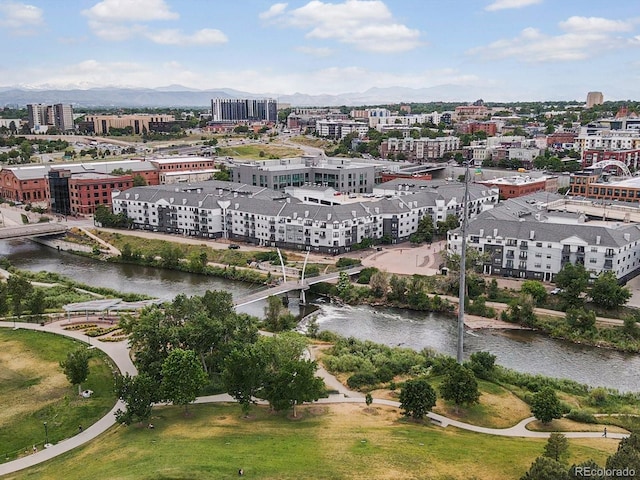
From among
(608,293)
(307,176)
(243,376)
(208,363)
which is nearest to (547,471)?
(243,376)

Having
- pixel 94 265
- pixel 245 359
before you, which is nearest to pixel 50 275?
pixel 94 265

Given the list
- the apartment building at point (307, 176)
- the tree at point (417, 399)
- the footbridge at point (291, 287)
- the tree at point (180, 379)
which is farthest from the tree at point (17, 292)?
the apartment building at point (307, 176)

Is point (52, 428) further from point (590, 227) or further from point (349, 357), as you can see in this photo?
point (590, 227)

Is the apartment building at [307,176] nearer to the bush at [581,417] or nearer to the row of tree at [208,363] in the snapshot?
the row of tree at [208,363]

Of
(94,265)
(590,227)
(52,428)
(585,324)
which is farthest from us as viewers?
(94,265)

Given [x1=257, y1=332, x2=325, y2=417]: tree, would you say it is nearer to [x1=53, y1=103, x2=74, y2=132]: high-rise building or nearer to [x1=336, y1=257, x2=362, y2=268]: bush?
[x1=336, y1=257, x2=362, y2=268]: bush

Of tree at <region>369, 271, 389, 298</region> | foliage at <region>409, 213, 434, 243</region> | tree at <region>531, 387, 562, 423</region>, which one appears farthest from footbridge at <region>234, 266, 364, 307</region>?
tree at <region>531, 387, 562, 423</region>
